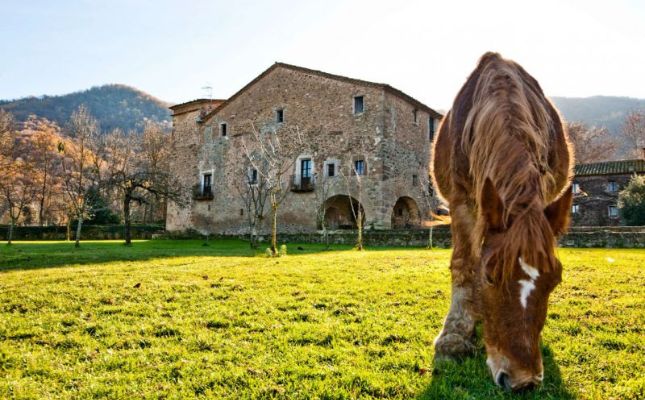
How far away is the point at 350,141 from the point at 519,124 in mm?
23243

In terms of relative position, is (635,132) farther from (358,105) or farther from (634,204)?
(358,105)

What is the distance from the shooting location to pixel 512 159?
2492mm

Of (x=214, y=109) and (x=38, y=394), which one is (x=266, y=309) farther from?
(x=214, y=109)

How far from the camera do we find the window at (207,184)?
32844 mm

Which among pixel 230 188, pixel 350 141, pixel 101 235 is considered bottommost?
pixel 101 235

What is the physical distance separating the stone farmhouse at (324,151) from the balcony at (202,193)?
0.09 meters

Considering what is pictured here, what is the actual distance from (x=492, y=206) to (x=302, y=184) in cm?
2498

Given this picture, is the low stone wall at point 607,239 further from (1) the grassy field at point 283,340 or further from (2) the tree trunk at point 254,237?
(2) the tree trunk at point 254,237

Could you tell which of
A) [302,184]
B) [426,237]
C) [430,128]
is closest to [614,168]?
[430,128]

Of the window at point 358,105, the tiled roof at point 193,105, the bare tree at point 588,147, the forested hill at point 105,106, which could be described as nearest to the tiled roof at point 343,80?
the window at point 358,105

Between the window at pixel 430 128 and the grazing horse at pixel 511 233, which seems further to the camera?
the window at pixel 430 128

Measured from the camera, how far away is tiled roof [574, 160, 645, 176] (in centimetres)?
3247

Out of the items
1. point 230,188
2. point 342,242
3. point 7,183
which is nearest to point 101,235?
point 7,183

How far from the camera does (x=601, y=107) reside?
3794 inches
